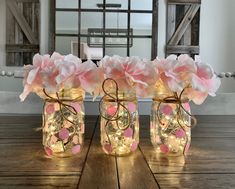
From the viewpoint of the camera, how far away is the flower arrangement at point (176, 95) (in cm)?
71

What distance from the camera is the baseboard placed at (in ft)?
4.90

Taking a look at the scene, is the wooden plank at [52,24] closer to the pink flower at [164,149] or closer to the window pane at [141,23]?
the window pane at [141,23]

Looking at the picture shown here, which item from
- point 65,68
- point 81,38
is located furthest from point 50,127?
point 81,38

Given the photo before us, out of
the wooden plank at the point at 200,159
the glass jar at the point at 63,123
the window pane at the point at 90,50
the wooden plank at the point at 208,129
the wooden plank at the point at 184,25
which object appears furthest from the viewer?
the wooden plank at the point at 184,25

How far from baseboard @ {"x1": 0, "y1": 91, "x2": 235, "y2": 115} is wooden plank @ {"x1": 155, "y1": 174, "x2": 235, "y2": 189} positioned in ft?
2.94

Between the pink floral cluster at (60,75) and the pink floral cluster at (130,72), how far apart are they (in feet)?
0.10

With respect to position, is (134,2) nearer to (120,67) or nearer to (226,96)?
(226,96)

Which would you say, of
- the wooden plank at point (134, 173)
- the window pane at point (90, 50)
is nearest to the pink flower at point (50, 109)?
the wooden plank at point (134, 173)

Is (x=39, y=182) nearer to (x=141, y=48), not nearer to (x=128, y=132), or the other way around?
(x=128, y=132)

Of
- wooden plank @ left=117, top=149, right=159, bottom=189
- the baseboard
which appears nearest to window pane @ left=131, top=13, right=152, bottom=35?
the baseboard

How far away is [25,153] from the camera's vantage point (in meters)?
0.76

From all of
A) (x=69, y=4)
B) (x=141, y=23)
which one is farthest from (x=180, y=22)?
(x=69, y=4)

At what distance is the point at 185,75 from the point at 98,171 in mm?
315

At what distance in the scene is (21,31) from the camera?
2930 millimetres
